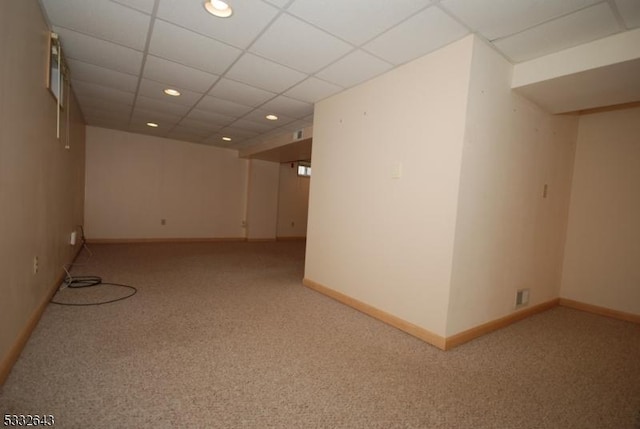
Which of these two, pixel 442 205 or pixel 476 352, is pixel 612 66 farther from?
pixel 476 352

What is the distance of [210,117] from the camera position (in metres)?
4.61

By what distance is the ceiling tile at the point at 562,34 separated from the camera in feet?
5.77

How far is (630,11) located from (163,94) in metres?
4.38

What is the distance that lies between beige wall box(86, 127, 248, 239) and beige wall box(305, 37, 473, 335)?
14.7 ft

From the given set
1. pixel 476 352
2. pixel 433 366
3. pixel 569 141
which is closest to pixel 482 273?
pixel 476 352

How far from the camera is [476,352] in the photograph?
7.16 ft

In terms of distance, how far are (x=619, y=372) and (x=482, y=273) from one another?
1.05 meters

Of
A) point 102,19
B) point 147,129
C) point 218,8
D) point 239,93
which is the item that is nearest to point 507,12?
point 218,8

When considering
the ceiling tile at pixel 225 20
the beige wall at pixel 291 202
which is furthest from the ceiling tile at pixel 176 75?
the beige wall at pixel 291 202

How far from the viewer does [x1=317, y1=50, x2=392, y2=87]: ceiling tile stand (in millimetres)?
2485

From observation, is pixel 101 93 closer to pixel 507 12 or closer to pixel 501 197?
pixel 507 12

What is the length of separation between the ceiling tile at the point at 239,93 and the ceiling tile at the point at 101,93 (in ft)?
4.24

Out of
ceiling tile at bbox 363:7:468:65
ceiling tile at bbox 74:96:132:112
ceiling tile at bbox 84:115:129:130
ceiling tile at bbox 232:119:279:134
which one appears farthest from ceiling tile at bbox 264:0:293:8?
ceiling tile at bbox 84:115:129:130

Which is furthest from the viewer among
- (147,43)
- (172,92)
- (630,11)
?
(172,92)
